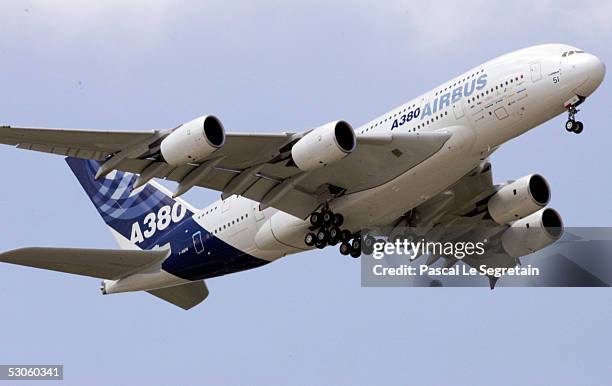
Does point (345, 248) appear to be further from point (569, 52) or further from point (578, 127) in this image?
point (569, 52)

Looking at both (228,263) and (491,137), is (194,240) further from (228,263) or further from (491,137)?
(491,137)

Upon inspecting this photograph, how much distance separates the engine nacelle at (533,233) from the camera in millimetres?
39906

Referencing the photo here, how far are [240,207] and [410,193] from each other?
5.57 m

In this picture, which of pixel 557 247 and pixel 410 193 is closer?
pixel 410 193

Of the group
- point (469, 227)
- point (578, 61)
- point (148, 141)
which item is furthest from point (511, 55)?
point (148, 141)

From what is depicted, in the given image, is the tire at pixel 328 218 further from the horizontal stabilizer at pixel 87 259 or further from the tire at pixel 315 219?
the horizontal stabilizer at pixel 87 259

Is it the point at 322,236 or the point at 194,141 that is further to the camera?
the point at 322,236

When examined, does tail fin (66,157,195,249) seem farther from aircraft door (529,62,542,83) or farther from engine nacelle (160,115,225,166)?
aircraft door (529,62,542,83)

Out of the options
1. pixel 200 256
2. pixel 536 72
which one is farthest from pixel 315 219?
pixel 536 72

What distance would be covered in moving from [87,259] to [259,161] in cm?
683

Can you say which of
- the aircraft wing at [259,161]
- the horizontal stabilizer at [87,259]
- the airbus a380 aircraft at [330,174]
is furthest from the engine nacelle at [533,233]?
the horizontal stabilizer at [87,259]

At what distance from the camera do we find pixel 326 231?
36.3m

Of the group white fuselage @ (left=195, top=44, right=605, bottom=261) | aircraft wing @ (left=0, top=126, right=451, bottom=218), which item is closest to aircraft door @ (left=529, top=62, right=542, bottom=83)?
white fuselage @ (left=195, top=44, right=605, bottom=261)

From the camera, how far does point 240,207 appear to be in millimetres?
38344
